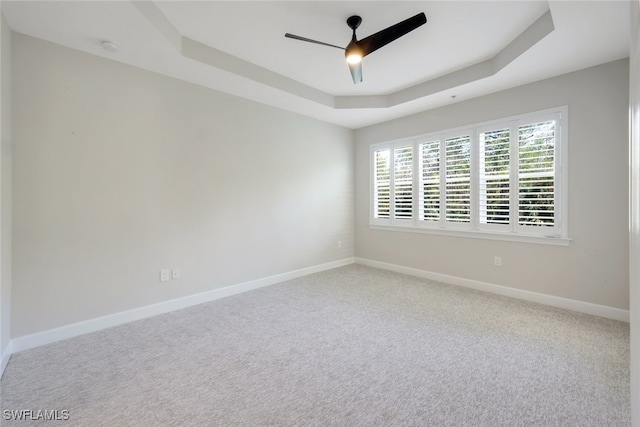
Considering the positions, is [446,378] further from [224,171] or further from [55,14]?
[55,14]

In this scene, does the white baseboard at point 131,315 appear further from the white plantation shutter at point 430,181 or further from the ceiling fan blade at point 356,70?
the ceiling fan blade at point 356,70

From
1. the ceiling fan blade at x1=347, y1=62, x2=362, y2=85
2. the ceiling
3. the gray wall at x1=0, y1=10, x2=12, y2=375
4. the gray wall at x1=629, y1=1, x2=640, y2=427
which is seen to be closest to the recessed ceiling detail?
the ceiling

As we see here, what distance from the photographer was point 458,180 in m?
4.14

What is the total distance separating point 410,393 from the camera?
1.91 m

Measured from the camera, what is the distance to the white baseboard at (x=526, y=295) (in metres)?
2.98

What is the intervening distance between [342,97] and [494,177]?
7.93 feet

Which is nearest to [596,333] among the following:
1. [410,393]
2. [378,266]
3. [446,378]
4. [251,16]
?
[446,378]

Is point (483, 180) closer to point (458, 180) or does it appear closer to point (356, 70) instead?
point (458, 180)

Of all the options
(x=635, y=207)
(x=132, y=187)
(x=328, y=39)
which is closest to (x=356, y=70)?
(x=328, y=39)

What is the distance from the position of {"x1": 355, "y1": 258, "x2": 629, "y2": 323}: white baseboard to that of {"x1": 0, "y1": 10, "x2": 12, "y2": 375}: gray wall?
15.3 feet

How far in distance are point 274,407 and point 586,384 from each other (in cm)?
213

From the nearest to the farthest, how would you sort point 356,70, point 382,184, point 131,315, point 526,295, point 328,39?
point 356,70 < point 328,39 < point 131,315 < point 526,295 < point 382,184

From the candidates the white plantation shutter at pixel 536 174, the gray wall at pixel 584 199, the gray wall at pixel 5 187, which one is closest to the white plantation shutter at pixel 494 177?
the white plantation shutter at pixel 536 174

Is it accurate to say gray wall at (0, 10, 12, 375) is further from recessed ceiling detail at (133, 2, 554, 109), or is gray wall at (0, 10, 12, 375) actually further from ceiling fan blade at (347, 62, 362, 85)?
ceiling fan blade at (347, 62, 362, 85)
